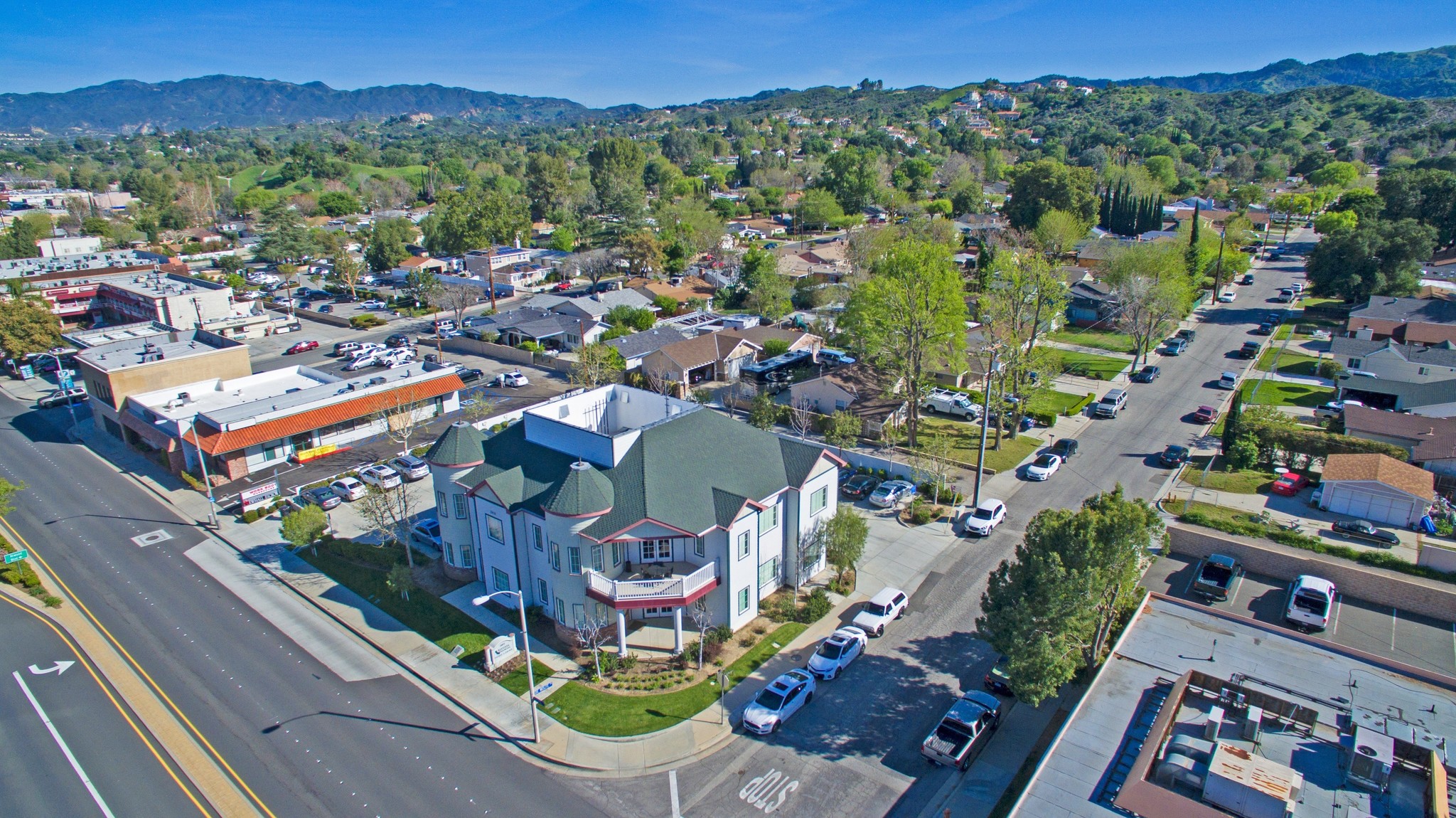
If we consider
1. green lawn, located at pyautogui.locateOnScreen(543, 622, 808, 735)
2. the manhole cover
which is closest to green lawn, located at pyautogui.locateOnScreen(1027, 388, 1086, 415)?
green lawn, located at pyautogui.locateOnScreen(543, 622, 808, 735)

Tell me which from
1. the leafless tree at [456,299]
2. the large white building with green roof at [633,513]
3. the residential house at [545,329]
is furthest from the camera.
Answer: the leafless tree at [456,299]

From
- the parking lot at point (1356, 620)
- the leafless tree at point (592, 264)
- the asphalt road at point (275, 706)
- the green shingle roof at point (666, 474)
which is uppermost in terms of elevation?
the leafless tree at point (592, 264)

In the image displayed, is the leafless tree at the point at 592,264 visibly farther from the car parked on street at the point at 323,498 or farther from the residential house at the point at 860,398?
the car parked on street at the point at 323,498

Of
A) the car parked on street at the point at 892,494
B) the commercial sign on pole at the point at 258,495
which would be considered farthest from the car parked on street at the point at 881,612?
the commercial sign on pole at the point at 258,495

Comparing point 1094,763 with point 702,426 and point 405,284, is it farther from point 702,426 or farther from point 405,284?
point 405,284

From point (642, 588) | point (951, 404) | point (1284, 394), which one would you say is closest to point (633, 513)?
point (642, 588)

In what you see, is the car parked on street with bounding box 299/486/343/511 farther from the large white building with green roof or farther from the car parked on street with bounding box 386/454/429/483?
the large white building with green roof
